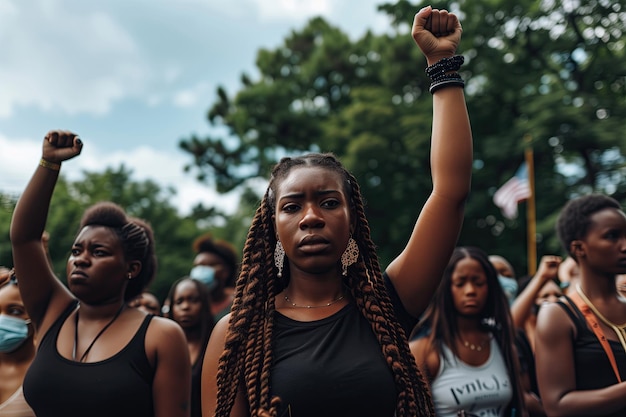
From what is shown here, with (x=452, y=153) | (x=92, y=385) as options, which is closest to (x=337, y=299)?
(x=452, y=153)

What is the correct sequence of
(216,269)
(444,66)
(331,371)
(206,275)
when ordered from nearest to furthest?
(331,371) → (444,66) → (206,275) → (216,269)

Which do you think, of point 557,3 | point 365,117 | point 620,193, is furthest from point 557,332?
point 365,117

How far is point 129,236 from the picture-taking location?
3.45 metres

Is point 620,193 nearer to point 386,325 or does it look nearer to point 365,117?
point 365,117

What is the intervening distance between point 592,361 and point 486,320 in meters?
1.08

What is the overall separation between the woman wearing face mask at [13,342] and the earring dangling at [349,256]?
221cm

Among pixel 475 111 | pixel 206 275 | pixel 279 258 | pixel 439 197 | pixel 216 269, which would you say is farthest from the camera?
pixel 475 111

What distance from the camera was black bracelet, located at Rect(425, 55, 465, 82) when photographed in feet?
8.14

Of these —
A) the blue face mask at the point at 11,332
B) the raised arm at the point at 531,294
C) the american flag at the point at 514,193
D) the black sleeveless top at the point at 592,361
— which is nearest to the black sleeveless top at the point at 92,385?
the blue face mask at the point at 11,332

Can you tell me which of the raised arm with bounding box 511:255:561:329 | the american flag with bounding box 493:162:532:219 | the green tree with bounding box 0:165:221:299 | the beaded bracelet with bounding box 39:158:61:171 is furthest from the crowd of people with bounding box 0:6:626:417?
the green tree with bounding box 0:165:221:299

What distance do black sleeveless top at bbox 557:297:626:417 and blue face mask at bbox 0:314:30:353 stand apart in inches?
122

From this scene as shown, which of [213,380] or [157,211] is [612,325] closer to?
[213,380]

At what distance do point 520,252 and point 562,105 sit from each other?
498 cm

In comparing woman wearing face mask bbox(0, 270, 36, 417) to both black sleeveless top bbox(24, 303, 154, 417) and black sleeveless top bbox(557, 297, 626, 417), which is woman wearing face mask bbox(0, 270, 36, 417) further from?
black sleeveless top bbox(557, 297, 626, 417)
